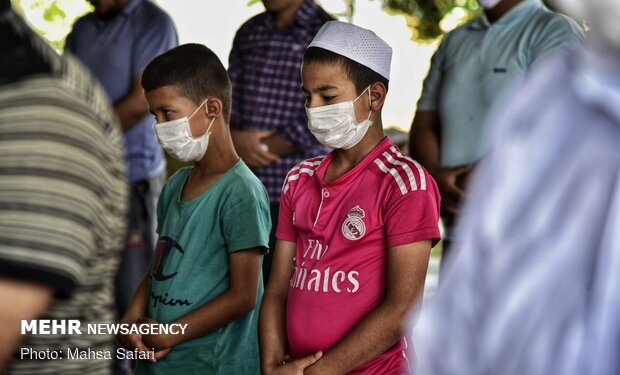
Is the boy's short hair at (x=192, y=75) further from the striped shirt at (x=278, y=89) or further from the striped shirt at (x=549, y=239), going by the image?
the striped shirt at (x=549, y=239)

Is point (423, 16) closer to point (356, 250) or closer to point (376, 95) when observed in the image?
point (376, 95)

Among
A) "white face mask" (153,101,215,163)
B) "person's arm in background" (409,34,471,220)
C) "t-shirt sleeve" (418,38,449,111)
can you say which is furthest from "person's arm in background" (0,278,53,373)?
"t-shirt sleeve" (418,38,449,111)

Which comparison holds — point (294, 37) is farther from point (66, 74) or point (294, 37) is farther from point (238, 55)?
point (66, 74)

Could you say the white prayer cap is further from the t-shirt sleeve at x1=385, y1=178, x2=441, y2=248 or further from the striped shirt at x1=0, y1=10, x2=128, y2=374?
the striped shirt at x1=0, y1=10, x2=128, y2=374

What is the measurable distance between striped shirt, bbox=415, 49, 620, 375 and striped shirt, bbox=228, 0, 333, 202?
308cm

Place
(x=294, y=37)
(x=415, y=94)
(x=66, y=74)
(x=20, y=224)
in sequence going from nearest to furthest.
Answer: (x=20, y=224) → (x=66, y=74) → (x=294, y=37) → (x=415, y=94)

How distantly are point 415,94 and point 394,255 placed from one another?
6117 millimetres

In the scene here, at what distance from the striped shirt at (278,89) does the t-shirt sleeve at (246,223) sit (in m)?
1.01

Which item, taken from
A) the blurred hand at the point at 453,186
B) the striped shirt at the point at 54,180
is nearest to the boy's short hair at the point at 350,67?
the blurred hand at the point at 453,186

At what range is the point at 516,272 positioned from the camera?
1.09 m

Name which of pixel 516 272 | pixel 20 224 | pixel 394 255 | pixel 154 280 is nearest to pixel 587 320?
pixel 516 272

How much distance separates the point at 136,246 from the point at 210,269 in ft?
5.44

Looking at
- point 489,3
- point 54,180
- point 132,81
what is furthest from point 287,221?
point 132,81

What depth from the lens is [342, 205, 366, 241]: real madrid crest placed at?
2709mm
